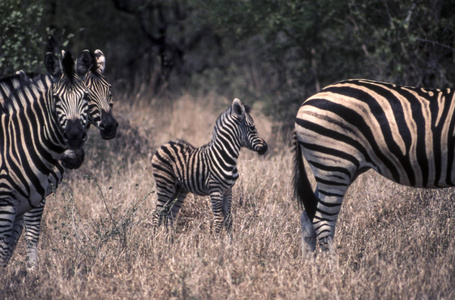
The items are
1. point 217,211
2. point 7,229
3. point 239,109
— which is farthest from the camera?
point 239,109

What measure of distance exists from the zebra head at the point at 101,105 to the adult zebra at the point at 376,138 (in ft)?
5.54

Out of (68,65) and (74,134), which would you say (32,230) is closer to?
(74,134)

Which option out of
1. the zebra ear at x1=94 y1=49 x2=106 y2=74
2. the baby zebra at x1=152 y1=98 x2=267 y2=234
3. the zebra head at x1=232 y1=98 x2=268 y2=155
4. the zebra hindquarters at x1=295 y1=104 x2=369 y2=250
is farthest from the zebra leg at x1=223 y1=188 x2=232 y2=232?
the zebra ear at x1=94 y1=49 x2=106 y2=74

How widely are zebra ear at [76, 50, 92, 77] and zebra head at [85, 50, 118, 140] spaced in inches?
9.5

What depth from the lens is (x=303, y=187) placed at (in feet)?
18.0

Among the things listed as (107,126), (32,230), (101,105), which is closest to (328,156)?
(107,126)

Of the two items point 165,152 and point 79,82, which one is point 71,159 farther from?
point 165,152

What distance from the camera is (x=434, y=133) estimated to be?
5008mm

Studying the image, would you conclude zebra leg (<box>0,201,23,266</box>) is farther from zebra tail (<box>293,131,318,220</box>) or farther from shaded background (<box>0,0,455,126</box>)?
shaded background (<box>0,0,455,126</box>)

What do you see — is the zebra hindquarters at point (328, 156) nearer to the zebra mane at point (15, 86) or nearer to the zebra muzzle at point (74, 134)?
the zebra muzzle at point (74, 134)

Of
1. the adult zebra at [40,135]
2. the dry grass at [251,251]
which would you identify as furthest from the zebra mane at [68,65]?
the dry grass at [251,251]

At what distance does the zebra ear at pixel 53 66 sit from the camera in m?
4.80

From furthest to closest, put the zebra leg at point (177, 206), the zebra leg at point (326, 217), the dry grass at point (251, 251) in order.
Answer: the zebra leg at point (177, 206) → the zebra leg at point (326, 217) → the dry grass at point (251, 251)

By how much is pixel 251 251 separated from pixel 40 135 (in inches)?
80.4
